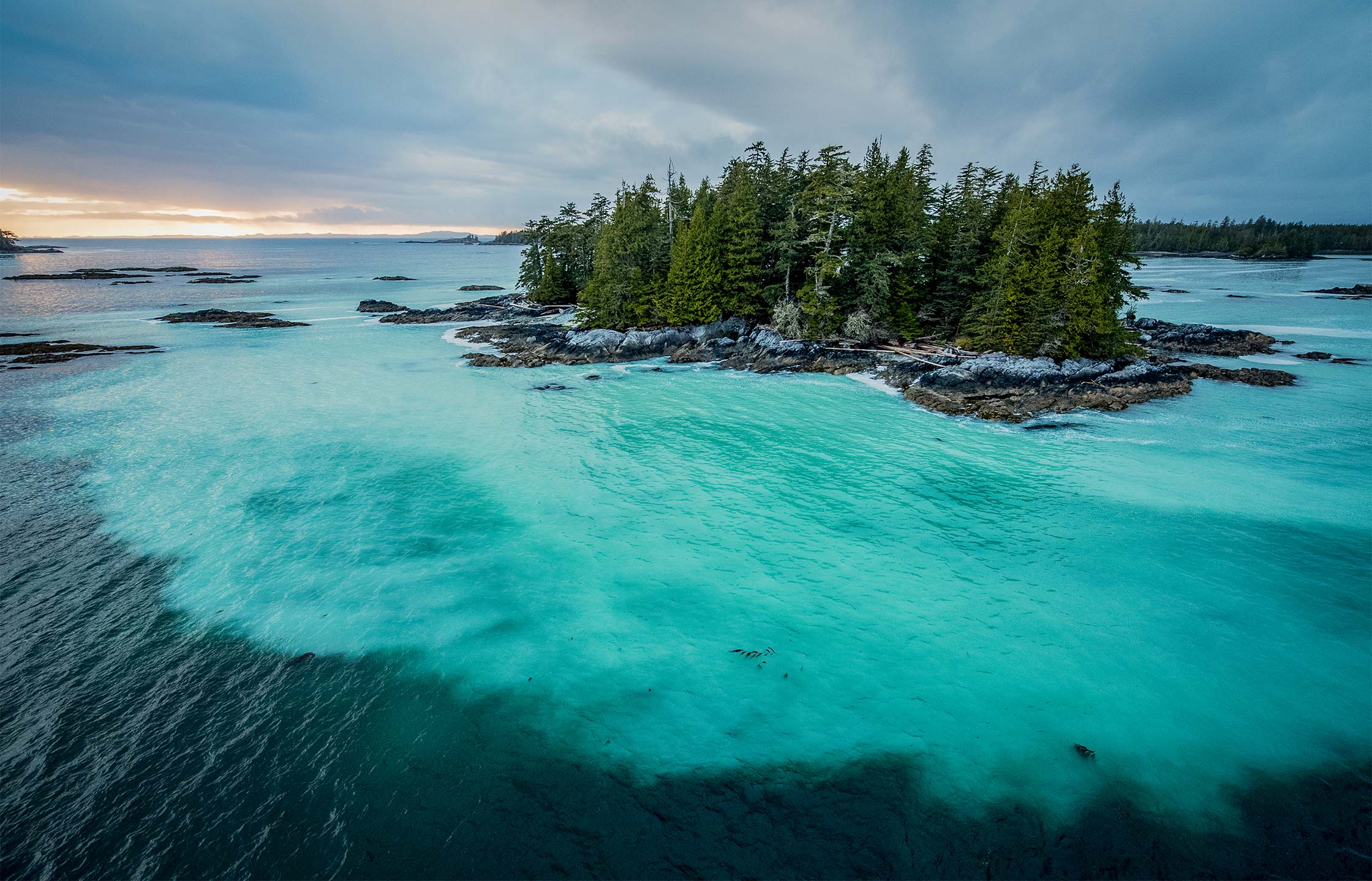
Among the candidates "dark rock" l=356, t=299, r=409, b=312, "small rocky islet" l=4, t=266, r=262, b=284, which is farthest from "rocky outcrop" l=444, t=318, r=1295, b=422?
"small rocky islet" l=4, t=266, r=262, b=284

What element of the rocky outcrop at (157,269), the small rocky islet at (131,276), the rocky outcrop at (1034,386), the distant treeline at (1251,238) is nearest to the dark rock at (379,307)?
the small rocky islet at (131,276)

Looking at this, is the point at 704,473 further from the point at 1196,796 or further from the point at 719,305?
the point at 719,305

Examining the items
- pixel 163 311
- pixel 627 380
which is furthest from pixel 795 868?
pixel 163 311

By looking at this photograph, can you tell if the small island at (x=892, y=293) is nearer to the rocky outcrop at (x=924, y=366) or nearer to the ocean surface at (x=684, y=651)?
the rocky outcrop at (x=924, y=366)

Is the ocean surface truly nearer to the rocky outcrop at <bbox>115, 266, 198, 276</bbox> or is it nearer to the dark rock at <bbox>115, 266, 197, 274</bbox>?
the rocky outcrop at <bbox>115, 266, 198, 276</bbox>

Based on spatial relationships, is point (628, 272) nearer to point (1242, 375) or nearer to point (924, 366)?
point (924, 366)

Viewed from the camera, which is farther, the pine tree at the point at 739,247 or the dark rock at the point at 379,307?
the dark rock at the point at 379,307

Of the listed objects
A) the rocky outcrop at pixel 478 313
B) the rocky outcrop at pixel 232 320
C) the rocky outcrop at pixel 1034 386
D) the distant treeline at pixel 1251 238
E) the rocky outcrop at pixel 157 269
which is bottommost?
the rocky outcrop at pixel 1034 386

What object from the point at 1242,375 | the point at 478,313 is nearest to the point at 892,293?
the point at 1242,375
